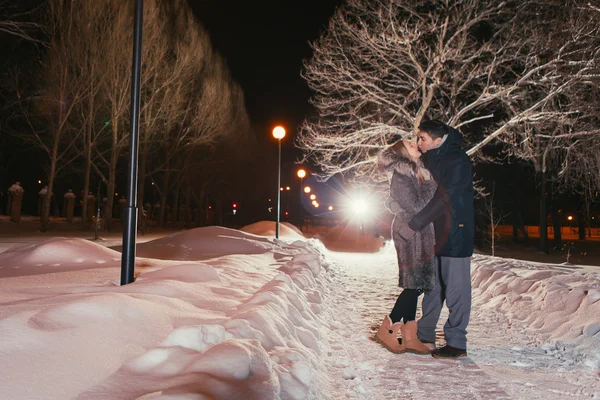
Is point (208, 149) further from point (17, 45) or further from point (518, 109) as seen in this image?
point (518, 109)

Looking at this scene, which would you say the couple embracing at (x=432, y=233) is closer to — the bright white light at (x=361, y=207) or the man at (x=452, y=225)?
the man at (x=452, y=225)

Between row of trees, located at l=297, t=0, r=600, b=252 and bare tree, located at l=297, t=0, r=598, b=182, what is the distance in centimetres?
4

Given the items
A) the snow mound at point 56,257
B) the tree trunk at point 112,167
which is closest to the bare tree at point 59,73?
the tree trunk at point 112,167

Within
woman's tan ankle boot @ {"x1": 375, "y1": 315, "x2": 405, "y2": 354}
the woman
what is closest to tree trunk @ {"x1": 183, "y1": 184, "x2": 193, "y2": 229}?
woman's tan ankle boot @ {"x1": 375, "y1": 315, "x2": 405, "y2": 354}

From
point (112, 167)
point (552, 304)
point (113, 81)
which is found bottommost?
point (552, 304)

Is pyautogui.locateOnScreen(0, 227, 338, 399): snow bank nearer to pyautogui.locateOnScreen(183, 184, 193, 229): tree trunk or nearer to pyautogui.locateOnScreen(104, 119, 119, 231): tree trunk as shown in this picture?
pyautogui.locateOnScreen(104, 119, 119, 231): tree trunk

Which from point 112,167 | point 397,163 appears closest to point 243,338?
point 397,163

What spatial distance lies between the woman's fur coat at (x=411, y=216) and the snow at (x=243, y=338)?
29.8 inches

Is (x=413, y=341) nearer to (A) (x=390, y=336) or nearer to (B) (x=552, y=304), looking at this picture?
(A) (x=390, y=336)

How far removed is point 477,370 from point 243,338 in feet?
6.74

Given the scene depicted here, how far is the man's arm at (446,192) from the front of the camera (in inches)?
162

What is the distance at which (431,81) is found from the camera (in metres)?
16.1

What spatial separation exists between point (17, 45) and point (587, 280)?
89.2ft

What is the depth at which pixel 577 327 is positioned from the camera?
4758 millimetres
